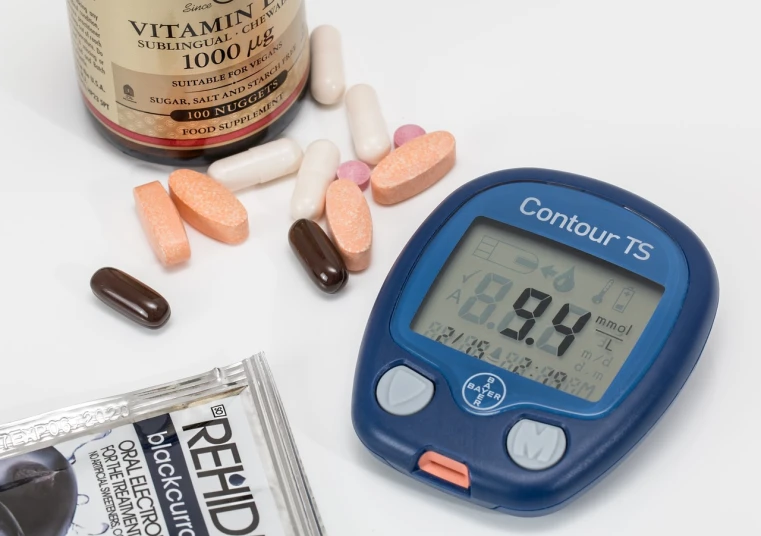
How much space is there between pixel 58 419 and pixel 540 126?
0.63 meters

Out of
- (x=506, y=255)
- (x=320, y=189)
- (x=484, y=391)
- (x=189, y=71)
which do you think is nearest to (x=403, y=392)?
(x=484, y=391)

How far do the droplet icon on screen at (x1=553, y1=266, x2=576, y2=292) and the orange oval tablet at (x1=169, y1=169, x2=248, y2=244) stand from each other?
0.33 meters

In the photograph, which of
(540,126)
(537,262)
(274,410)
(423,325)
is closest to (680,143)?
(540,126)

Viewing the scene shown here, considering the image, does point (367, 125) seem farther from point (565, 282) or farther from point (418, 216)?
point (565, 282)

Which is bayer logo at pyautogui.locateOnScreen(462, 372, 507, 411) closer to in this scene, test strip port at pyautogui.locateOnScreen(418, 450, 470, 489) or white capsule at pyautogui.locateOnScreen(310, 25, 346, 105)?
test strip port at pyautogui.locateOnScreen(418, 450, 470, 489)

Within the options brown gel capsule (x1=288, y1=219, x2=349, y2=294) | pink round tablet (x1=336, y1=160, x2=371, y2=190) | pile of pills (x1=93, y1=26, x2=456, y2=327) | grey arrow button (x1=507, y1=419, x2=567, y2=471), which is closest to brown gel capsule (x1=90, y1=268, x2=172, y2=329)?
pile of pills (x1=93, y1=26, x2=456, y2=327)

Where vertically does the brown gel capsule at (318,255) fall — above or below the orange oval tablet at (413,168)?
below

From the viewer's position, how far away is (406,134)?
1.30 metres

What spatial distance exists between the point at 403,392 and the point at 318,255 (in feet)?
0.62

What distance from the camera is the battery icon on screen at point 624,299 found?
109cm

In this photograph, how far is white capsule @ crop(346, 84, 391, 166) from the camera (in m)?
1.29

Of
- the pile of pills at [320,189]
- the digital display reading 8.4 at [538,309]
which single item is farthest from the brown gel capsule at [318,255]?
the digital display reading 8.4 at [538,309]

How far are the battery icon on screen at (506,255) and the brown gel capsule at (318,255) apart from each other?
14 centimetres

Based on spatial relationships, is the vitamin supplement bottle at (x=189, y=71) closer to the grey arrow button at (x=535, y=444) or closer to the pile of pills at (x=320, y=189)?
the pile of pills at (x=320, y=189)
